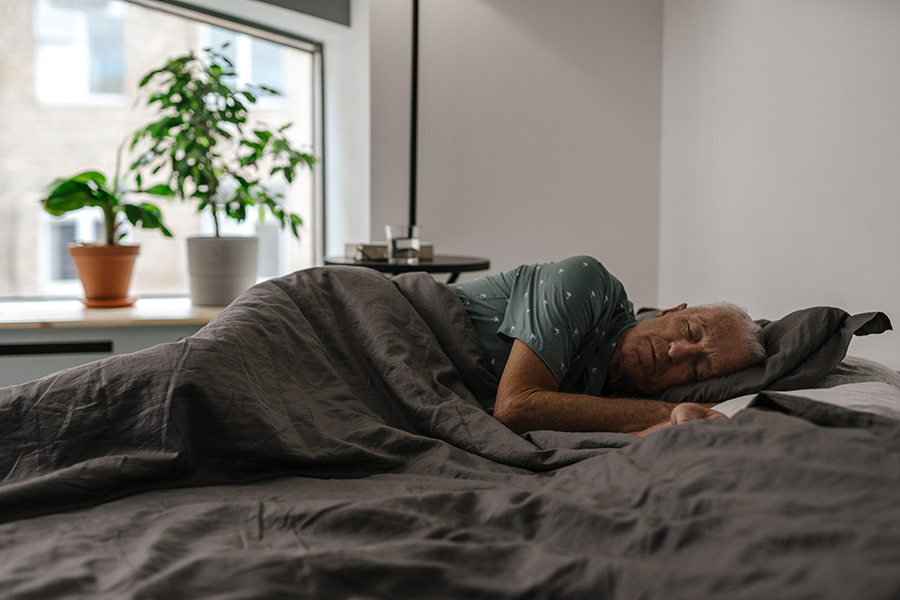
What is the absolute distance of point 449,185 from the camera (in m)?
2.89

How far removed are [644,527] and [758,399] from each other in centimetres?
30

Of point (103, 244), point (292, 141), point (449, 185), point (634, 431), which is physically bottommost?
point (634, 431)

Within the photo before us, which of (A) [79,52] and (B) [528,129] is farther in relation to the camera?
(B) [528,129]

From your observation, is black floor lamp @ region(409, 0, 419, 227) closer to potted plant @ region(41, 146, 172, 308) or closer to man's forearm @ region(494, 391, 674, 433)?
potted plant @ region(41, 146, 172, 308)

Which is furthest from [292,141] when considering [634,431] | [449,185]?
[634,431]

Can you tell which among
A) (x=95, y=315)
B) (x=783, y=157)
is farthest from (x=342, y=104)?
A: (x=783, y=157)

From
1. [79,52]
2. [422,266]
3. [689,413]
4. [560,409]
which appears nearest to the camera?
[689,413]

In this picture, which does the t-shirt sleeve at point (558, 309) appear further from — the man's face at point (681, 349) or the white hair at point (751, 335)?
the white hair at point (751, 335)

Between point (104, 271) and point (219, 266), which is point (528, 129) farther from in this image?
point (104, 271)

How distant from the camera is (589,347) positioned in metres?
1.41

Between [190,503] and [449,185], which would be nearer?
[190,503]

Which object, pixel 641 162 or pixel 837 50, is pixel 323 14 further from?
pixel 837 50

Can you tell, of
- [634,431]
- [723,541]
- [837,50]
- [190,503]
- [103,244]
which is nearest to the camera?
[723,541]

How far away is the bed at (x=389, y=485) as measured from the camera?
58 centimetres
